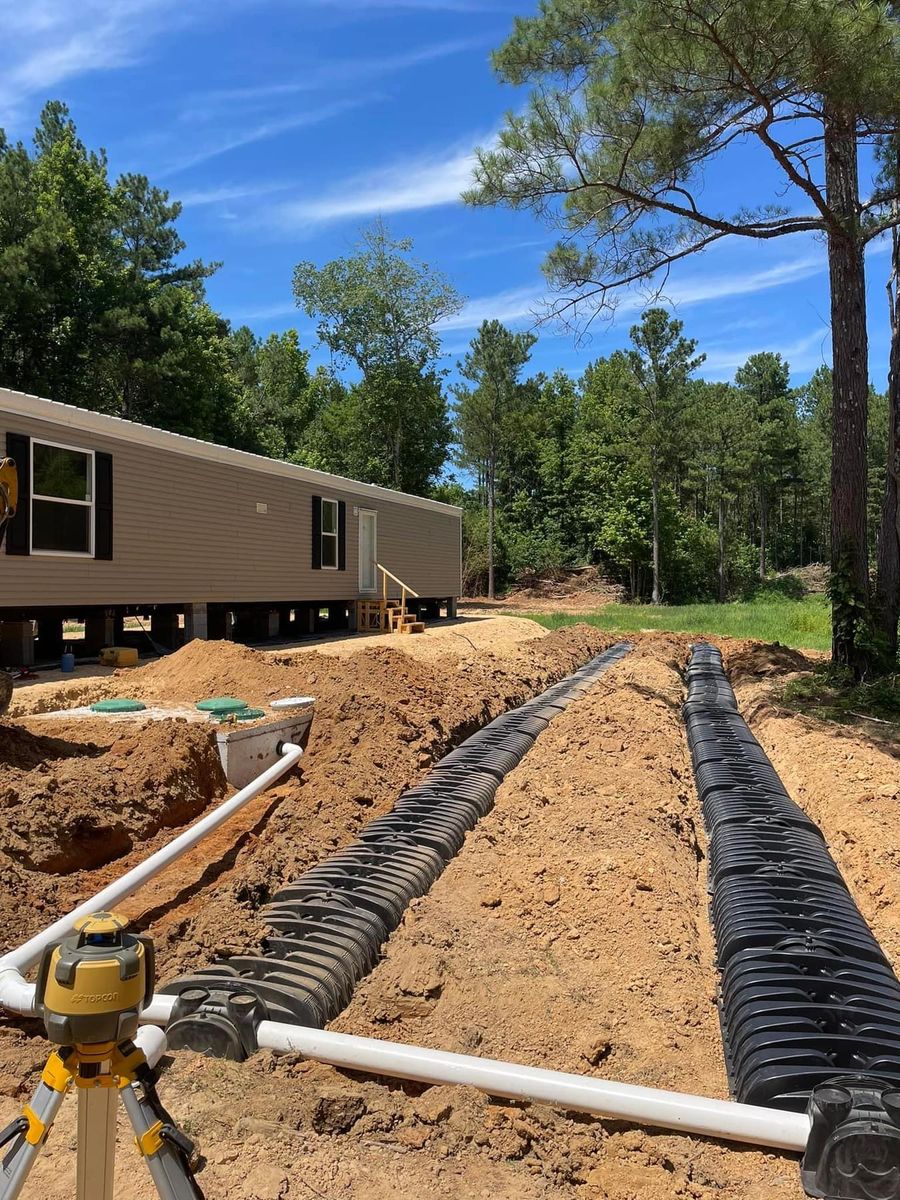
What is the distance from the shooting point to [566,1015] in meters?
2.81

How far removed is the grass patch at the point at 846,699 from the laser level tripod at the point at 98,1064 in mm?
7181

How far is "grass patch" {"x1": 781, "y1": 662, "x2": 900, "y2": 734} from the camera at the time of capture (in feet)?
25.2

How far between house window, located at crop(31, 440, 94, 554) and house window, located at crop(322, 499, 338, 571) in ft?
19.7

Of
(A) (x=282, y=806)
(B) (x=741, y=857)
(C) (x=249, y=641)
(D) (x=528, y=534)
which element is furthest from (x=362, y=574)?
(D) (x=528, y=534)

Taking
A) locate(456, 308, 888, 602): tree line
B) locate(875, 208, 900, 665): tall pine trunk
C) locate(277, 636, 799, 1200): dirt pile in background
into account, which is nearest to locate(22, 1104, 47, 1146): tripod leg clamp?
locate(277, 636, 799, 1200): dirt pile in background

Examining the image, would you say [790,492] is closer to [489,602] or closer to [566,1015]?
[489,602]

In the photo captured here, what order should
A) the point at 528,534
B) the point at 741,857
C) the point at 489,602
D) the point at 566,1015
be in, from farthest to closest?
the point at 528,534 < the point at 489,602 < the point at 741,857 < the point at 566,1015

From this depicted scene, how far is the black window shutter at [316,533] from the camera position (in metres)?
15.3

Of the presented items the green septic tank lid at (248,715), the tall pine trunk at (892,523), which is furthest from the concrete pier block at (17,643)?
the tall pine trunk at (892,523)

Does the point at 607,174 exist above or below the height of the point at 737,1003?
above

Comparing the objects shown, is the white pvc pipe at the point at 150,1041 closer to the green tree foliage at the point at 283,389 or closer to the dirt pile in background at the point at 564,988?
the dirt pile in background at the point at 564,988

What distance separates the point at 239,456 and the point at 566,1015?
11.2 m

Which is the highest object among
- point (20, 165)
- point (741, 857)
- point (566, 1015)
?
point (20, 165)

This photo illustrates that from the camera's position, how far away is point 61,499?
9555 mm
